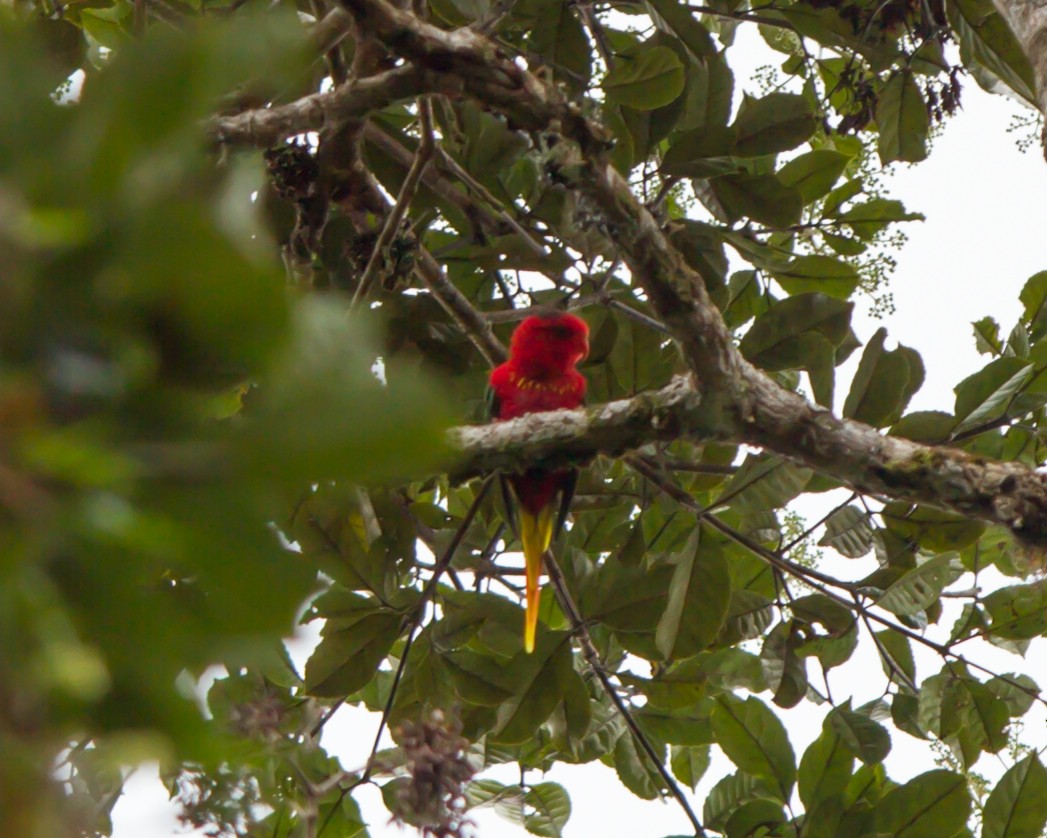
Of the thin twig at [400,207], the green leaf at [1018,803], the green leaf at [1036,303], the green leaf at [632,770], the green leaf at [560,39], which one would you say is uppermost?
the green leaf at [560,39]

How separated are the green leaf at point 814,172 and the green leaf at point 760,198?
Result: 16 cm

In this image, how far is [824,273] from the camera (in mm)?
3082

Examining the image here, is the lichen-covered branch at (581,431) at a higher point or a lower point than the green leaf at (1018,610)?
higher

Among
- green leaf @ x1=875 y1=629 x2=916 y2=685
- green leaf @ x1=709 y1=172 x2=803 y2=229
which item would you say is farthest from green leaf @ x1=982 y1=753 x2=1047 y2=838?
green leaf @ x1=709 y1=172 x2=803 y2=229

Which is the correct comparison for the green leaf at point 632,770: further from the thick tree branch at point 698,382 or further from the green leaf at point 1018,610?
the thick tree branch at point 698,382

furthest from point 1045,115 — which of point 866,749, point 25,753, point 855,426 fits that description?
point 25,753

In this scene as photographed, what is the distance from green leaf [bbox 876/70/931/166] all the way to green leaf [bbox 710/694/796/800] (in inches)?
70.2

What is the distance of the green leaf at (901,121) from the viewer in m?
3.29

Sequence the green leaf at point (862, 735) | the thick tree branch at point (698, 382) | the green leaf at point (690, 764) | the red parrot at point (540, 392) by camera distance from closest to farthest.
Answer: the thick tree branch at point (698, 382) → the green leaf at point (862, 735) → the red parrot at point (540, 392) → the green leaf at point (690, 764)

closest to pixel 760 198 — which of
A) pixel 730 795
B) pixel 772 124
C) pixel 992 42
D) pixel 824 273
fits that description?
pixel 772 124

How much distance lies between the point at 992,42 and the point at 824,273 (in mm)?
752

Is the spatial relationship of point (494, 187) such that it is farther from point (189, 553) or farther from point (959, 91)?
point (189, 553)

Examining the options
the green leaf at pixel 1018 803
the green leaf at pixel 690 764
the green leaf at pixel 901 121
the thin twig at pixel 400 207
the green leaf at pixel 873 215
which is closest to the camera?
the thin twig at pixel 400 207

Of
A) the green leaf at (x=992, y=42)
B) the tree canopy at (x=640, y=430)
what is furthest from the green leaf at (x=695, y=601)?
the green leaf at (x=992, y=42)
